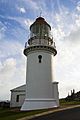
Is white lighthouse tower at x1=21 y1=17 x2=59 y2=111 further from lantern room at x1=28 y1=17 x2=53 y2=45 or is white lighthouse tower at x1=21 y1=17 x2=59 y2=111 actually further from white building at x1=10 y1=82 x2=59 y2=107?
white building at x1=10 y1=82 x2=59 y2=107

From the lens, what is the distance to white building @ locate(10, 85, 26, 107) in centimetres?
3009

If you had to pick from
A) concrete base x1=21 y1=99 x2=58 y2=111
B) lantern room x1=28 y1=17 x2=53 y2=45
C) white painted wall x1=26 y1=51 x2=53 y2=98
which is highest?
lantern room x1=28 y1=17 x2=53 y2=45

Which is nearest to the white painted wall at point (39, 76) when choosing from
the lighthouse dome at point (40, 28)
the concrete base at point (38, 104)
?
the concrete base at point (38, 104)

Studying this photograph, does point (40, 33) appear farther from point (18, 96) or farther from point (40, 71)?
point (18, 96)

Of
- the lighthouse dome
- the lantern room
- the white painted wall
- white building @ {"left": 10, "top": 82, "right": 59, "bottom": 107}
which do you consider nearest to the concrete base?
the white painted wall

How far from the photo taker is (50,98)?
20656 mm

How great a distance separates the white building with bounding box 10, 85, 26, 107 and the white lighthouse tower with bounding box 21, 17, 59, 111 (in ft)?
31.1

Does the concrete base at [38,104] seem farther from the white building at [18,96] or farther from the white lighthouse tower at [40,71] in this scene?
the white building at [18,96]

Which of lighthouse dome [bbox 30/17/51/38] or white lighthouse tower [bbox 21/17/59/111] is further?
lighthouse dome [bbox 30/17/51/38]

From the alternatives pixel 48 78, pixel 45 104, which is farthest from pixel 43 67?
pixel 45 104

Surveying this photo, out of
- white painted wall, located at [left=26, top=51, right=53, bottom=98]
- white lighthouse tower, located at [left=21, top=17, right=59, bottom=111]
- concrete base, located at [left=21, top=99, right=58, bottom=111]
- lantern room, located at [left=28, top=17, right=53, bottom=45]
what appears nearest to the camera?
concrete base, located at [left=21, top=99, right=58, bottom=111]

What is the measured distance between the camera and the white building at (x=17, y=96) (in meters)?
30.1

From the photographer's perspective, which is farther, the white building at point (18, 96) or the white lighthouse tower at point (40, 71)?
the white building at point (18, 96)

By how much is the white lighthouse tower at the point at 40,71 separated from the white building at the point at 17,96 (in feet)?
31.1
